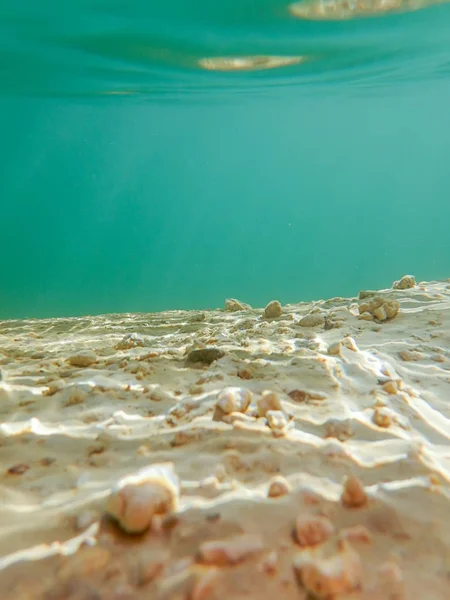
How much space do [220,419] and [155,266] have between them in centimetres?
14289

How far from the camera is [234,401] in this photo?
6.98 feet

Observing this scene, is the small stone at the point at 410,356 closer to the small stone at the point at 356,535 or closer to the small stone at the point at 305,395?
the small stone at the point at 305,395

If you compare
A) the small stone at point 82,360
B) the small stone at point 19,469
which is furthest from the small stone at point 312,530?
the small stone at point 82,360

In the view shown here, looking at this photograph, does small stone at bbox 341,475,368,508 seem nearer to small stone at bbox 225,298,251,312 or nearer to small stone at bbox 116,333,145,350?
small stone at bbox 116,333,145,350

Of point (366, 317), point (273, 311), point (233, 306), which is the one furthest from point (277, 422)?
point (233, 306)

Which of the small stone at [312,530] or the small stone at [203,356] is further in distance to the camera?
the small stone at [203,356]

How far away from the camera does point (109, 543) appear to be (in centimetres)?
119

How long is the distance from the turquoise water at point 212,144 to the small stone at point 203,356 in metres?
11.3

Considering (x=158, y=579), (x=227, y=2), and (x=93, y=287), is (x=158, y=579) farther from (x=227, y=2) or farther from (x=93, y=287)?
(x=93, y=287)

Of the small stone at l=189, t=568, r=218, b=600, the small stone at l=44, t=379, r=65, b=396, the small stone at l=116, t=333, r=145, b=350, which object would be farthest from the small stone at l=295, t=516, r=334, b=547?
the small stone at l=116, t=333, r=145, b=350

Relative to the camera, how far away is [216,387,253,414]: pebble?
6.93 feet

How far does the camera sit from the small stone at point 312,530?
1187mm

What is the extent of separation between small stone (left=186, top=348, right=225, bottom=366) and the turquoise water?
11282 mm

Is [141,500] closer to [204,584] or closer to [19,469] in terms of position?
[204,584]
